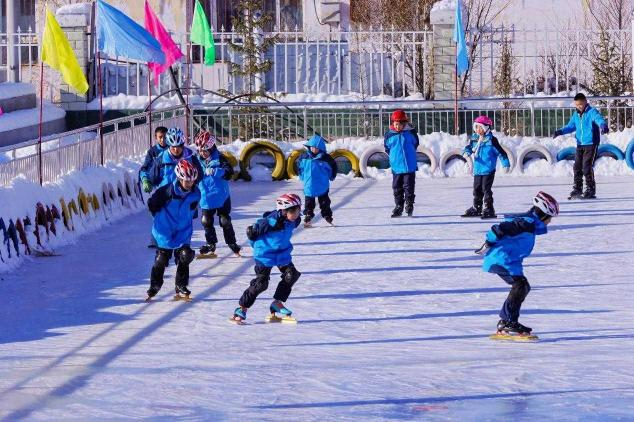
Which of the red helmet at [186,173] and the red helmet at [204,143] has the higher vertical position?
the red helmet at [204,143]

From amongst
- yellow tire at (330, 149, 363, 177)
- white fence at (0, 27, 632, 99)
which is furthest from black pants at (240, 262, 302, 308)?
white fence at (0, 27, 632, 99)

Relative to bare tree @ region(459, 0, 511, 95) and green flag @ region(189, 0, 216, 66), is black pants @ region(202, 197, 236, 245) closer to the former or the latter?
green flag @ region(189, 0, 216, 66)

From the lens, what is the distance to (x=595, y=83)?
96.6 ft

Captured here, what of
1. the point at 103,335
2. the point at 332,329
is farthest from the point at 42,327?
the point at 332,329

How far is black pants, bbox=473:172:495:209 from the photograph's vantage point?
18266 millimetres

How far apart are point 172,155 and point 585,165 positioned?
753 cm

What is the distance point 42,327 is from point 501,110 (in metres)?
15.9

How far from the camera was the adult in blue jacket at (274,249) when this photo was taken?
11156mm

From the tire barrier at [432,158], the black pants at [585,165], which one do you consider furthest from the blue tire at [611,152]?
the black pants at [585,165]

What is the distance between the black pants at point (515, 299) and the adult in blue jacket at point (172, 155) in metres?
4.32

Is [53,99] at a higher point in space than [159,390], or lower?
higher

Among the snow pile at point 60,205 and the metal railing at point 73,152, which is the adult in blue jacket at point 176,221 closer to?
the snow pile at point 60,205

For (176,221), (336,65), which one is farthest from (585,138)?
(336,65)

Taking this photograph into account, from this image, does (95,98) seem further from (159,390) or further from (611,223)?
(159,390)
